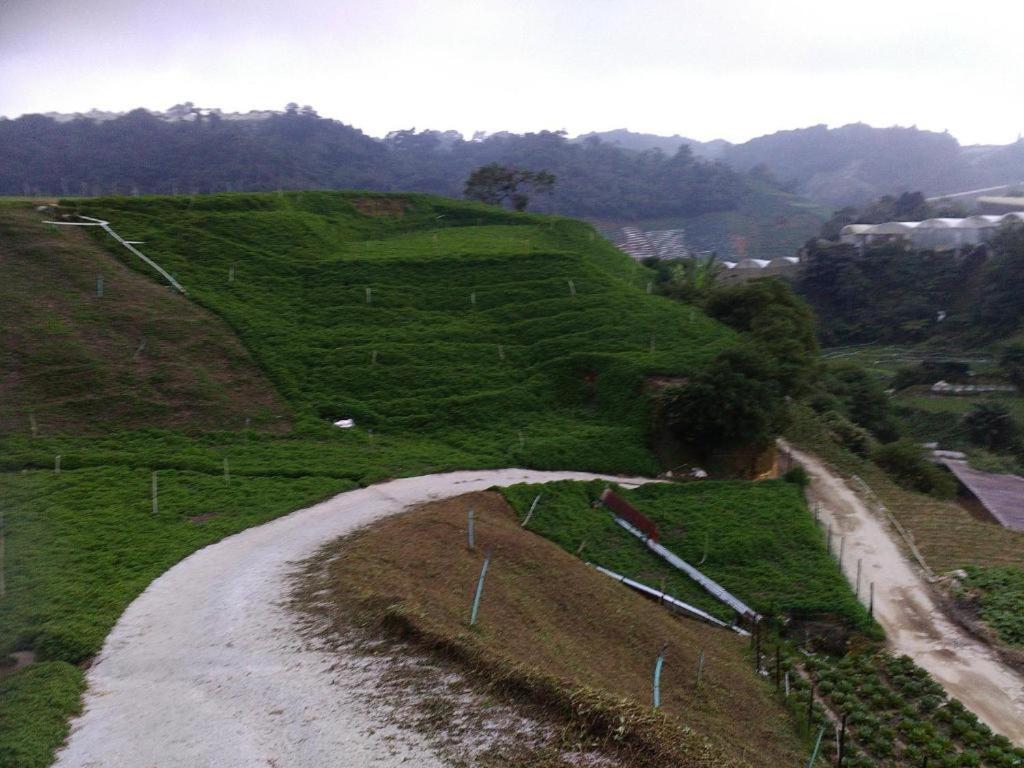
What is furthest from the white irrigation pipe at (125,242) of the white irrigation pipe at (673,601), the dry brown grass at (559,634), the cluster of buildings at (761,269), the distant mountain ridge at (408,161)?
the cluster of buildings at (761,269)

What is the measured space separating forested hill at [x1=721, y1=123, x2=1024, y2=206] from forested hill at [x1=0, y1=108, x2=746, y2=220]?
34372 mm

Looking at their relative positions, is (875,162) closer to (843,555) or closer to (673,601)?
(843,555)

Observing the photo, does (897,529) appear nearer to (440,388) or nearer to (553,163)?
(440,388)

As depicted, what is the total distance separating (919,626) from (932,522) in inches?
308

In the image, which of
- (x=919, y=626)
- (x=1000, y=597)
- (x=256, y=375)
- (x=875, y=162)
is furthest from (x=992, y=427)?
(x=875, y=162)

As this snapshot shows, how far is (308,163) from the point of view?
9675cm

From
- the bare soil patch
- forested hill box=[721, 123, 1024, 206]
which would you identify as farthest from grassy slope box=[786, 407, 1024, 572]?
forested hill box=[721, 123, 1024, 206]

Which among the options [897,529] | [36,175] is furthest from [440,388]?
[36,175]

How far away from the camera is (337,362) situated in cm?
3091

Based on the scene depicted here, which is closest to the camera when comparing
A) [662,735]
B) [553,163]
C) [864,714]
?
[662,735]

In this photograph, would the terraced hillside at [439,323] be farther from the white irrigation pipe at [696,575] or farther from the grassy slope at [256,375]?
the white irrigation pipe at [696,575]

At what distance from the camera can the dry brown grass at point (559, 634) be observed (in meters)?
10.6

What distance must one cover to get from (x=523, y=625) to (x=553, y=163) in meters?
102

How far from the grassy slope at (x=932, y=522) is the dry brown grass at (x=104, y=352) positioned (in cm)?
1921
